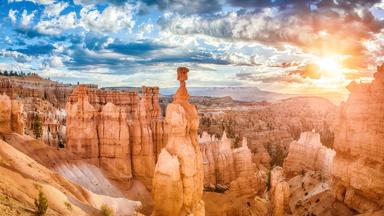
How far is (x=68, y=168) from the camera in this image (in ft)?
98.4

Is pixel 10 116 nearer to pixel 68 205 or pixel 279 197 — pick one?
pixel 68 205

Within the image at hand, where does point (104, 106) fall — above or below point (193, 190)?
above

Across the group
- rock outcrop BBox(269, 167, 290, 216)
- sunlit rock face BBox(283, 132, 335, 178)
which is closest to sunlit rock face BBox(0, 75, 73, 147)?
rock outcrop BBox(269, 167, 290, 216)

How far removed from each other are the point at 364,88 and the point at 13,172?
2577cm

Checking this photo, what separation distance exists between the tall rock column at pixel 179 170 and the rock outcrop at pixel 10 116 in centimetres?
1106

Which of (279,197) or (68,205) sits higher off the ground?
(68,205)

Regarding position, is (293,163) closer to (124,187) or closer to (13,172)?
(124,187)

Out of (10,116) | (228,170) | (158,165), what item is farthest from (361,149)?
(10,116)

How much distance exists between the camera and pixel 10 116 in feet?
91.6

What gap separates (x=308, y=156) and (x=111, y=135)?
2714 cm

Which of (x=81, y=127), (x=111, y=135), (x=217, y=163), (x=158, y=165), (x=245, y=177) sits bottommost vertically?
(x=245, y=177)

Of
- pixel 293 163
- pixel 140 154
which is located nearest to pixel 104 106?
pixel 140 154

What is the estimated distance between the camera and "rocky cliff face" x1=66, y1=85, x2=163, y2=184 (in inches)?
1310

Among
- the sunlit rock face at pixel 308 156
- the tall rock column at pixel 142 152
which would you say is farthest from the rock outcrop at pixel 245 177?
the tall rock column at pixel 142 152
